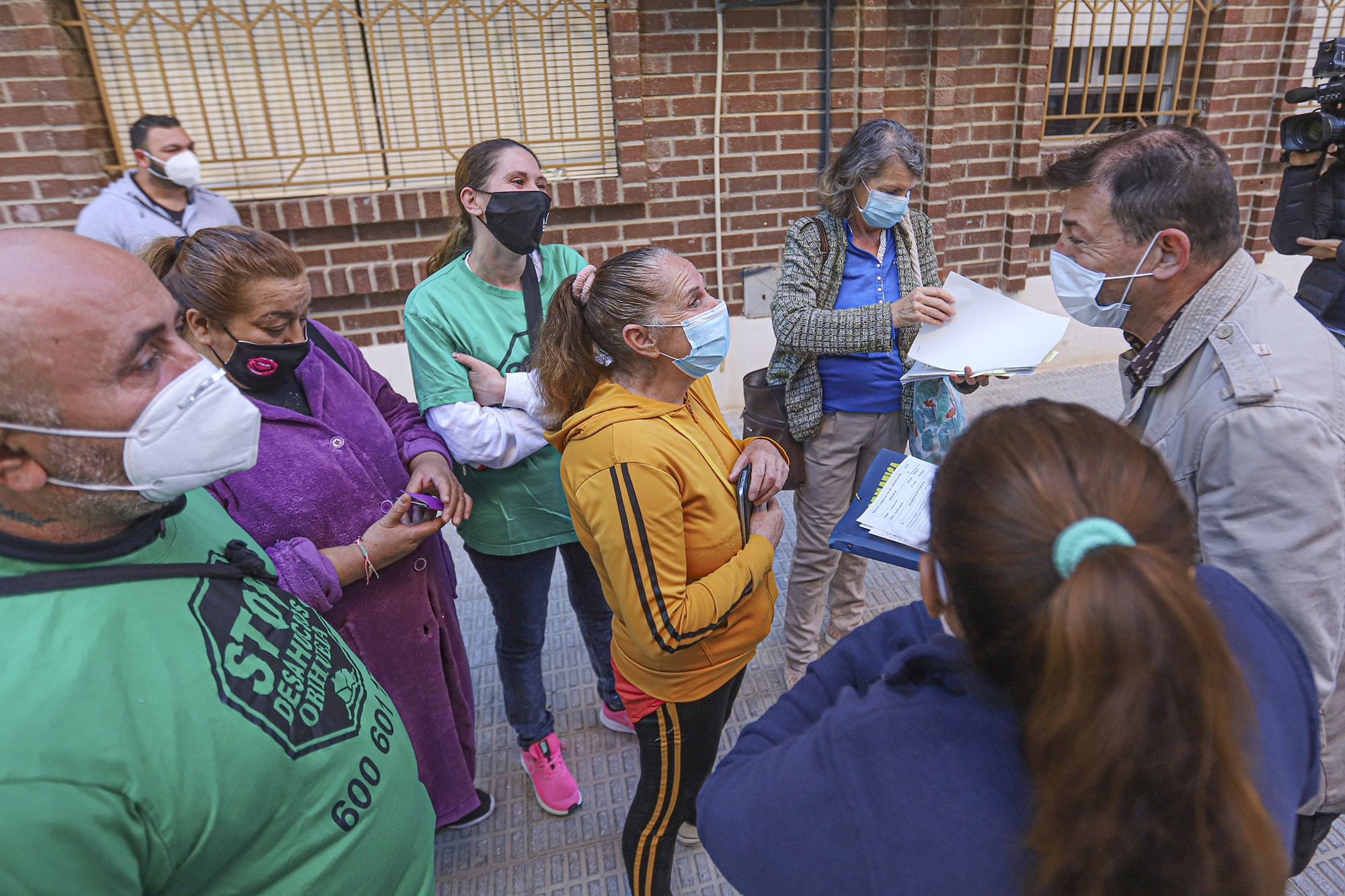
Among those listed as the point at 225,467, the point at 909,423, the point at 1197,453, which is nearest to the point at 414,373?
the point at 225,467

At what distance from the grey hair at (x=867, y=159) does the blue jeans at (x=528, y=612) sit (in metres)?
1.41

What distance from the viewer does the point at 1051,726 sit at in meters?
0.68

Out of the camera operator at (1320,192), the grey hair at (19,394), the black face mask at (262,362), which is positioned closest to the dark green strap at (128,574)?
the grey hair at (19,394)

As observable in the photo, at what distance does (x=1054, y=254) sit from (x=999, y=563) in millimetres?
1285

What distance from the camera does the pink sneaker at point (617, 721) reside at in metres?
2.57

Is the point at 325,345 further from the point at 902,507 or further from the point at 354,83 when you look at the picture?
the point at 354,83

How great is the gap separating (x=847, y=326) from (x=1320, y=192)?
255 centimetres

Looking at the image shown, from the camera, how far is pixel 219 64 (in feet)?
12.2

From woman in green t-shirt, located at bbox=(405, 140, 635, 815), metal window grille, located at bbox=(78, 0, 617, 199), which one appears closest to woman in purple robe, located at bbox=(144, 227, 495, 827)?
woman in green t-shirt, located at bbox=(405, 140, 635, 815)

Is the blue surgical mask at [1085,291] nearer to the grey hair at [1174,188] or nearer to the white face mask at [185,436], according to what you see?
the grey hair at [1174,188]

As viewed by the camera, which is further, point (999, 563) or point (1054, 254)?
point (1054, 254)

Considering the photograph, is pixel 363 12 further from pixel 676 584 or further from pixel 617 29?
pixel 676 584

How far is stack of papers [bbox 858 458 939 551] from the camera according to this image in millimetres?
1610

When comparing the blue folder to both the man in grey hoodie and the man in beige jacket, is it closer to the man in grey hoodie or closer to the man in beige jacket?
the man in beige jacket
